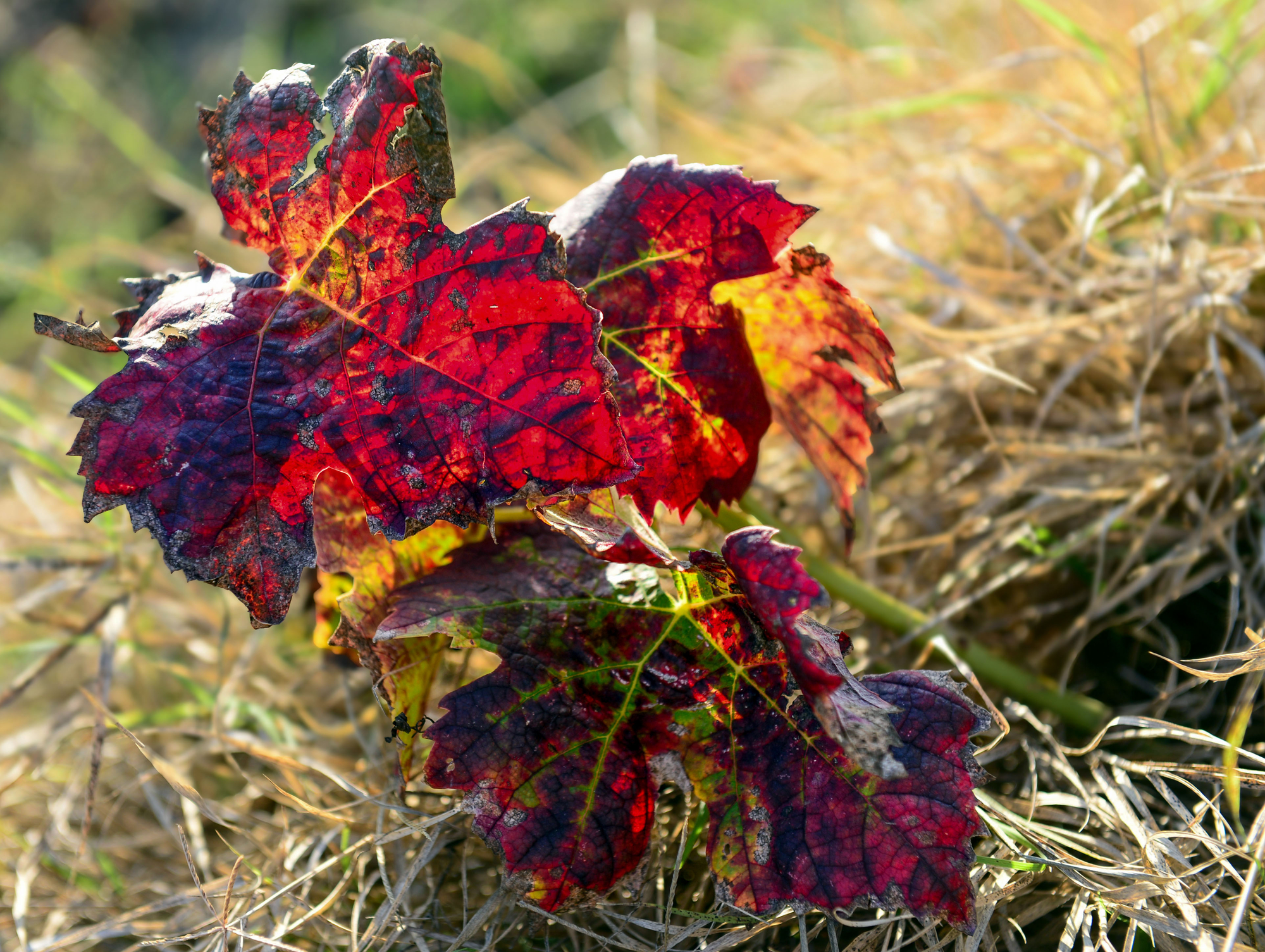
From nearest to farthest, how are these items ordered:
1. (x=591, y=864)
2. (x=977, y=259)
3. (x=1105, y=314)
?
(x=591, y=864), (x=1105, y=314), (x=977, y=259)

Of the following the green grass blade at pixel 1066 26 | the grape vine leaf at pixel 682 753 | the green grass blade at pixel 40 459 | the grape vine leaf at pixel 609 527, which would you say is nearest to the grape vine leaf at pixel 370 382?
the grape vine leaf at pixel 609 527

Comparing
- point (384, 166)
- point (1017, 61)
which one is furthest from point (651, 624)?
point (1017, 61)

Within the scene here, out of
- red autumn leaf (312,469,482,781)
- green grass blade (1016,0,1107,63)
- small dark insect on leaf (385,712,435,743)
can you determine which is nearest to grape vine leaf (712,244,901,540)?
red autumn leaf (312,469,482,781)

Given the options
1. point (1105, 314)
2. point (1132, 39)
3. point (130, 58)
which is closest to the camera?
point (1105, 314)

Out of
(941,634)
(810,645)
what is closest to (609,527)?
(810,645)

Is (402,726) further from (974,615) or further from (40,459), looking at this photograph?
(40,459)

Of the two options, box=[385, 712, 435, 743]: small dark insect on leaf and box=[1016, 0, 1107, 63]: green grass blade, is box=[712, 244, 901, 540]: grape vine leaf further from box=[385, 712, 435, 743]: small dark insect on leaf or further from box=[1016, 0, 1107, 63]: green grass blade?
box=[1016, 0, 1107, 63]: green grass blade

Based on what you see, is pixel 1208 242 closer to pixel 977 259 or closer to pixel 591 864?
pixel 977 259
